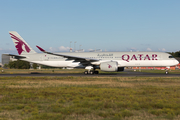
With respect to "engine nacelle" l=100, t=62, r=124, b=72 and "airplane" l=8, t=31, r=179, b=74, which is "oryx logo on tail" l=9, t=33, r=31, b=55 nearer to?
"airplane" l=8, t=31, r=179, b=74

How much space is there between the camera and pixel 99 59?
35.5m

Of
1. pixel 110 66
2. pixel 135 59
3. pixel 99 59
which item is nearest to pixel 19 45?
pixel 99 59

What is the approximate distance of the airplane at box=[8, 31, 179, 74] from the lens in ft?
110

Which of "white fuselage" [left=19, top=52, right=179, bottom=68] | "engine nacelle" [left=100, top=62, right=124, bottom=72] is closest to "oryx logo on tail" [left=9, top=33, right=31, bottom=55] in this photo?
"white fuselage" [left=19, top=52, right=179, bottom=68]

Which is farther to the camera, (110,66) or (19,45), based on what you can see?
(19,45)

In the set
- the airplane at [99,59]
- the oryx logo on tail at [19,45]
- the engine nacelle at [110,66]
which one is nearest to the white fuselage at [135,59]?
the airplane at [99,59]

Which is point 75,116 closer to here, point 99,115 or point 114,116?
point 99,115

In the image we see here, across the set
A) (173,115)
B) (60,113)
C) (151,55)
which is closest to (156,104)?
(173,115)

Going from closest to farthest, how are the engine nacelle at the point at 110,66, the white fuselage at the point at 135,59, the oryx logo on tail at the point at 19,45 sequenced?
the engine nacelle at the point at 110,66
the white fuselage at the point at 135,59
the oryx logo on tail at the point at 19,45

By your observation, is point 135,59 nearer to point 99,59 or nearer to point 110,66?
point 110,66

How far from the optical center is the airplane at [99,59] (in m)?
33.6

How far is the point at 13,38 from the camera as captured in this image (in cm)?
3766

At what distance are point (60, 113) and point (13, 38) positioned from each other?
109 feet

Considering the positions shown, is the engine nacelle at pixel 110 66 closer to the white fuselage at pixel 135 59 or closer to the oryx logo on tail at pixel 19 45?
the white fuselage at pixel 135 59
